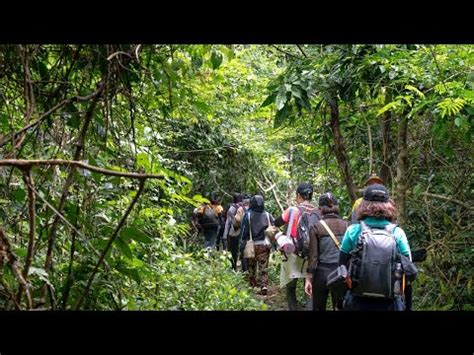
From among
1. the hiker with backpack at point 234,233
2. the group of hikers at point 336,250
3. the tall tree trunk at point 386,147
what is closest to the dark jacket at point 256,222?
the group of hikers at point 336,250

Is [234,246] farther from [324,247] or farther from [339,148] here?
[324,247]

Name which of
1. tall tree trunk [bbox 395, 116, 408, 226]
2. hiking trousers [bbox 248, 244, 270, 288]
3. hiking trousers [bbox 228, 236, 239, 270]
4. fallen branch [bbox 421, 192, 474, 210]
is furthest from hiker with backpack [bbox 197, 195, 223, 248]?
Result: tall tree trunk [bbox 395, 116, 408, 226]

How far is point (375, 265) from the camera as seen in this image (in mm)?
3395

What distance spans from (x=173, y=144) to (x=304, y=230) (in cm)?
515

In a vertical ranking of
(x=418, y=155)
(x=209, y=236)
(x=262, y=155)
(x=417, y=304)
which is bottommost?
(x=417, y=304)

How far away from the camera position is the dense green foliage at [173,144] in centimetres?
244

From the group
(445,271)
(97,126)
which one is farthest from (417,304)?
(97,126)

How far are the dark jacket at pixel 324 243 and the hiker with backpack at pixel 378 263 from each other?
169cm

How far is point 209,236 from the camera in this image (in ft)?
39.3

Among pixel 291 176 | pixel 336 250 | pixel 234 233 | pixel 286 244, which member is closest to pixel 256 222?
pixel 234 233

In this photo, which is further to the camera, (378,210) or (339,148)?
(339,148)
